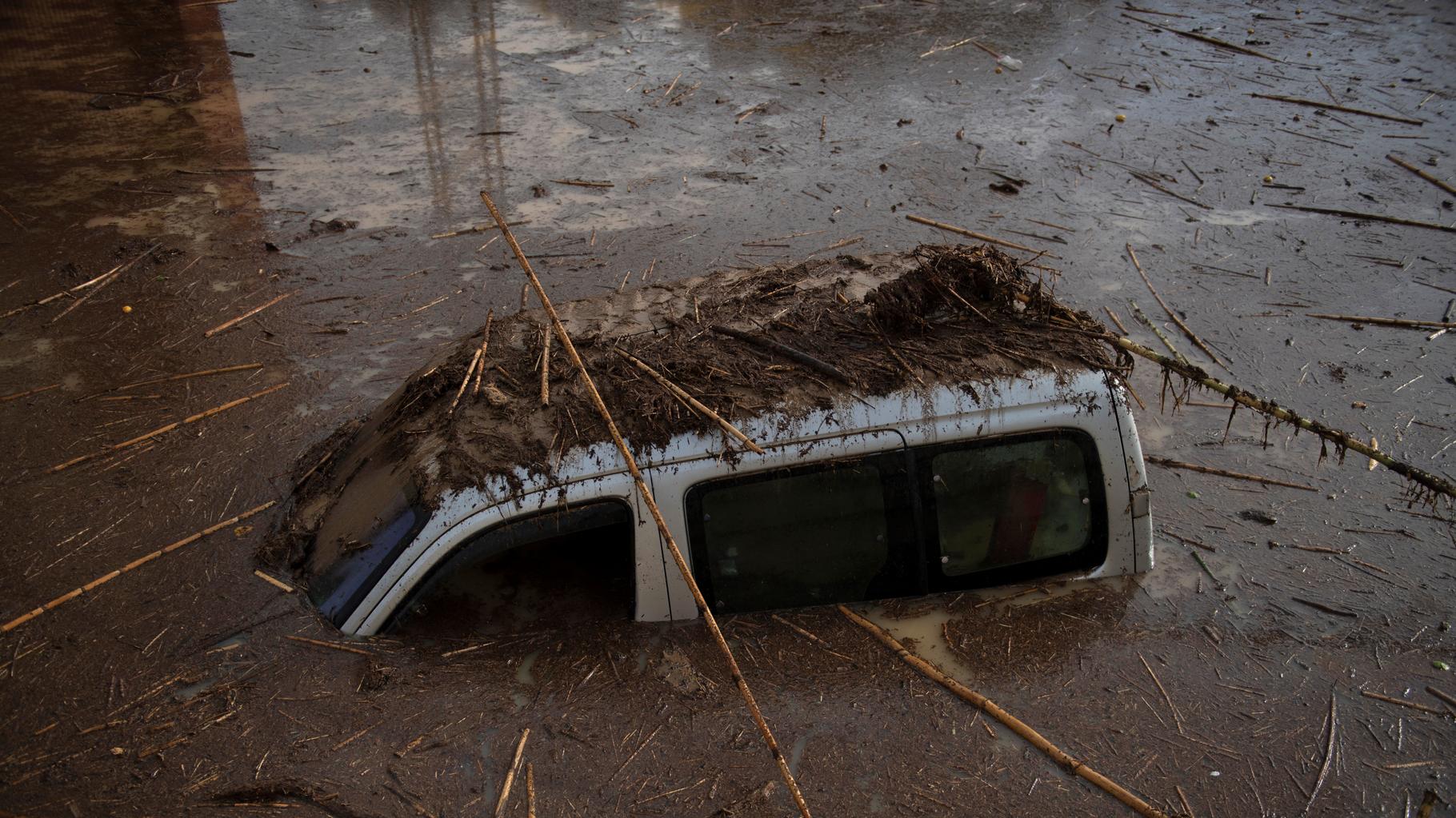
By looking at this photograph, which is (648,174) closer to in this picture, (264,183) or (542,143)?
(542,143)

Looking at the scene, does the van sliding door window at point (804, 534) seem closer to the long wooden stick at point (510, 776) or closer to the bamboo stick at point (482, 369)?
the long wooden stick at point (510, 776)

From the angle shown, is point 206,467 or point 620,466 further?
point 206,467

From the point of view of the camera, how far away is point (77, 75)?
39.6ft

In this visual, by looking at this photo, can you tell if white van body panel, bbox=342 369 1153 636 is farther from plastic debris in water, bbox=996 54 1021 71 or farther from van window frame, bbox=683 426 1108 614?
plastic debris in water, bbox=996 54 1021 71

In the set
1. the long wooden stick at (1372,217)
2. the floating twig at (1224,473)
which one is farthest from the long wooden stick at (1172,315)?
the long wooden stick at (1372,217)

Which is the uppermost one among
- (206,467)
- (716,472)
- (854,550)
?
(716,472)

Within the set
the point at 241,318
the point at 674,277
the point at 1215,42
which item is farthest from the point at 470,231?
the point at 1215,42

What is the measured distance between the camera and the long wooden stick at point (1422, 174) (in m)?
10.3

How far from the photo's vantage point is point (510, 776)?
3965 mm

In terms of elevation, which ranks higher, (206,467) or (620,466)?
(620,466)

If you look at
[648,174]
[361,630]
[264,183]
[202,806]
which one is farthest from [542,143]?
[202,806]

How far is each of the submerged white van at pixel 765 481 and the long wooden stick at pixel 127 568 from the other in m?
0.80

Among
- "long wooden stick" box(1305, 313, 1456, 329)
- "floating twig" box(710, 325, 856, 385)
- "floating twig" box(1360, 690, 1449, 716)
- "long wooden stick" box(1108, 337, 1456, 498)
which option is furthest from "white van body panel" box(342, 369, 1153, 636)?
"long wooden stick" box(1305, 313, 1456, 329)

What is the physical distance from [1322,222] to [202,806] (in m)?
9.99
